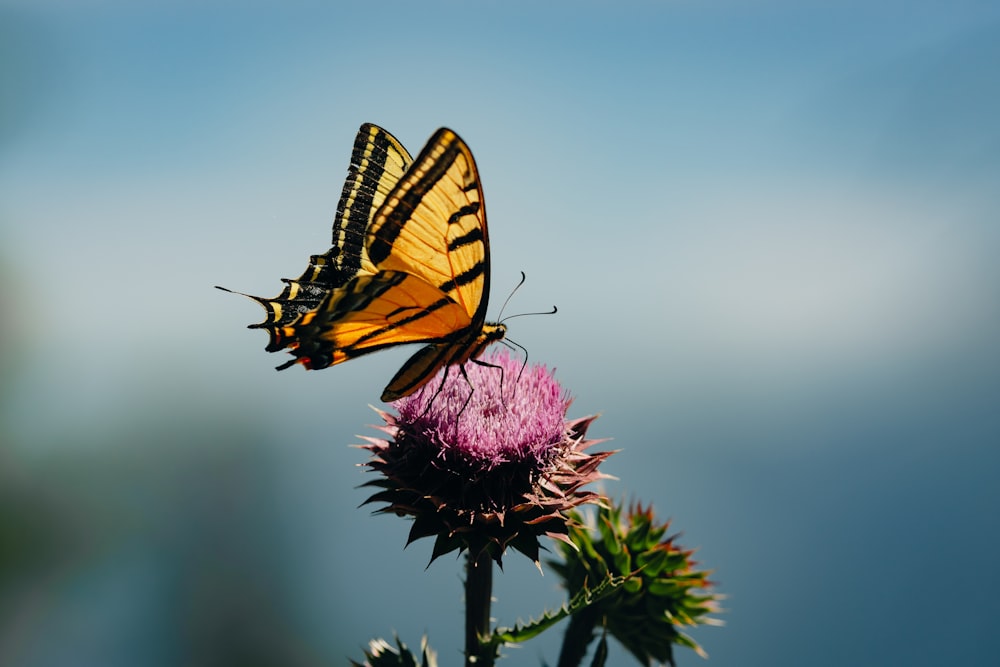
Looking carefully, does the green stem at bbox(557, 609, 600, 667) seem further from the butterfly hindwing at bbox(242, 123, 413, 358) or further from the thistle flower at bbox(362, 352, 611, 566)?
the butterfly hindwing at bbox(242, 123, 413, 358)

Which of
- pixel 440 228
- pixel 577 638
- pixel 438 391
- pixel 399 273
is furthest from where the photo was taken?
pixel 577 638

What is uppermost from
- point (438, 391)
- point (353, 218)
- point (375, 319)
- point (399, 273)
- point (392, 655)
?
point (353, 218)

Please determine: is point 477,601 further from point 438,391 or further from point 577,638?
point 438,391

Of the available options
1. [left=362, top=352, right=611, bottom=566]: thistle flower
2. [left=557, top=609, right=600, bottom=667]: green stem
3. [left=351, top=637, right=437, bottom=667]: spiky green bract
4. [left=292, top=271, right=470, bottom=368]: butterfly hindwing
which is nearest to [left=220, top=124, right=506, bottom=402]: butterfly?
[left=292, top=271, right=470, bottom=368]: butterfly hindwing

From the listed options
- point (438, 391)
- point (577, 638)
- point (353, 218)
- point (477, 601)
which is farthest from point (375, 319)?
point (577, 638)

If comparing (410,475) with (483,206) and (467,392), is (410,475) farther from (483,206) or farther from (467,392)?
(483,206)

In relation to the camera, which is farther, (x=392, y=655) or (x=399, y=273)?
(x=392, y=655)

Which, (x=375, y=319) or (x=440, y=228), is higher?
(x=440, y=228)

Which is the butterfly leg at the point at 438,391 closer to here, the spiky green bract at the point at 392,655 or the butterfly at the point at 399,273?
the butterfly at the point at 399,273
